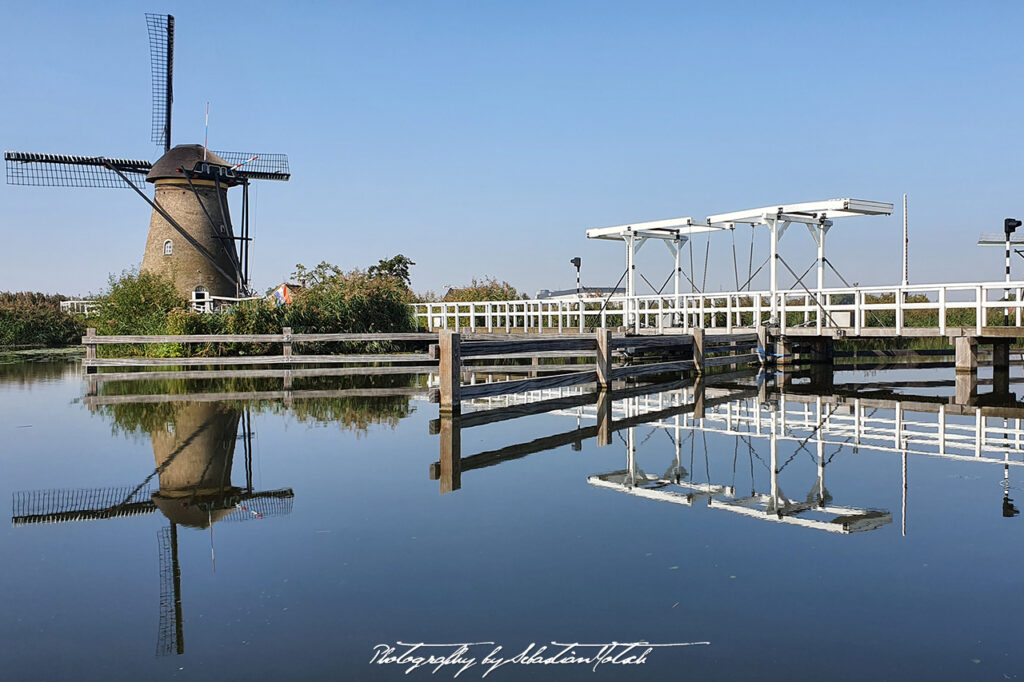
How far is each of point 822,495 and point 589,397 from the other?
828 cm

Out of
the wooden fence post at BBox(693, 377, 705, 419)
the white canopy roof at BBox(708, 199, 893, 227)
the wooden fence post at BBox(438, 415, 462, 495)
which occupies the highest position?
the white canopy roof at BBox(708, 199, 893, 227)

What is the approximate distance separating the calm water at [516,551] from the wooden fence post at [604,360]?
17.1 ft

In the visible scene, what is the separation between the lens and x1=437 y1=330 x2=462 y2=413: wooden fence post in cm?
1190

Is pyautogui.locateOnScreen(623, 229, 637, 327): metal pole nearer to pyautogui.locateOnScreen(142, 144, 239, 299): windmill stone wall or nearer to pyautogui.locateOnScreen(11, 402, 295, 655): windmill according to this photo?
pyautogui.locateOnScreen(11, 402, 295, 655): windmill

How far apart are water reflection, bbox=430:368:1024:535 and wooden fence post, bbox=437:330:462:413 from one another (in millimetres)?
359

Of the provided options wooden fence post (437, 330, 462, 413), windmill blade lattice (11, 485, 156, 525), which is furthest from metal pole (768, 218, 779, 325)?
windmill blade lattice (11, 485, 156, 525)

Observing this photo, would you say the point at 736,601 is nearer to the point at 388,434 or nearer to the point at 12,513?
the point at 12,513

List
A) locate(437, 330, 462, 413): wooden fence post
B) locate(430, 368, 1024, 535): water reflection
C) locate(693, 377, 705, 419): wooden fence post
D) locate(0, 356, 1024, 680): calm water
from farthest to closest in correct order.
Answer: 1. locate(693, 377, 705, 419): wooden fence post
2. locate(437, 330, 462, 413): wooden fence post
3. locate(430, 368, 1024, 535): water reflection
4. locate(0, 356, 1024, 680): calm water

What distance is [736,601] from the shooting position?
4.46 m

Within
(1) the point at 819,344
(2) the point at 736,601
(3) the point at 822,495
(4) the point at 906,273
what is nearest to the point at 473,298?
(1) the point at 819,344

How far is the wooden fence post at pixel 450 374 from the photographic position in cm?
1190

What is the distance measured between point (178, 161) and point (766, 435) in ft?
107
